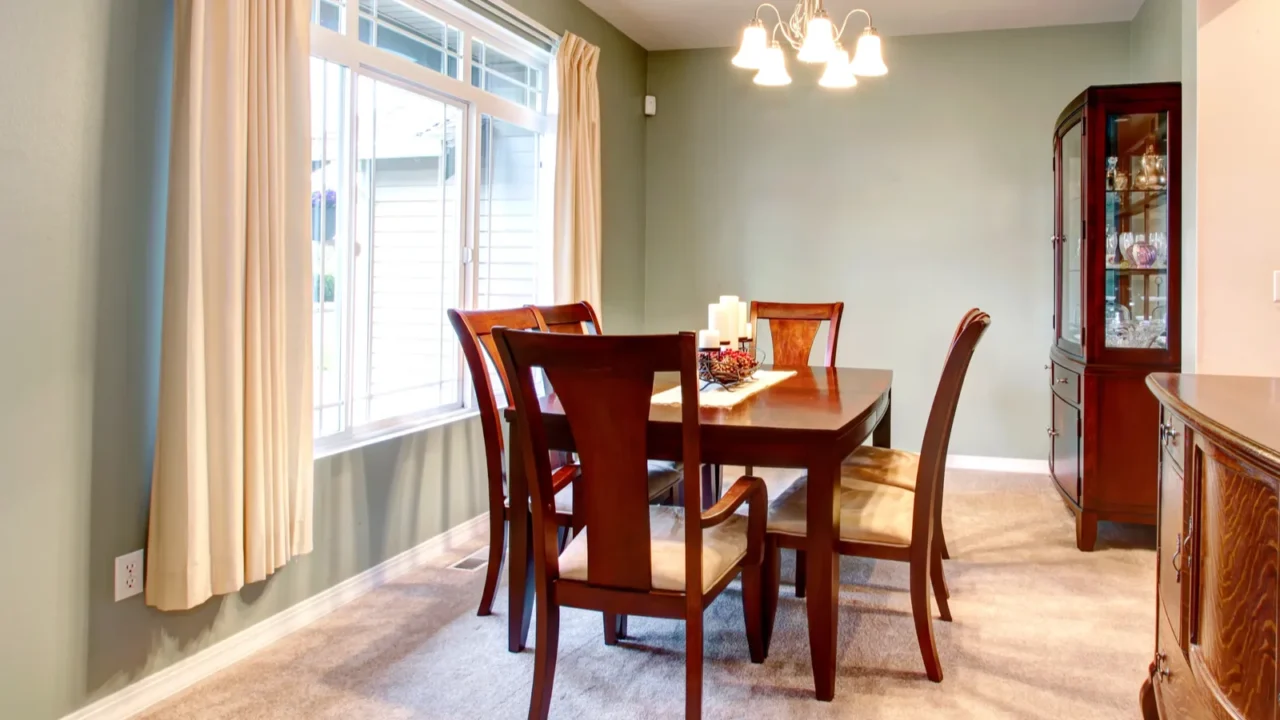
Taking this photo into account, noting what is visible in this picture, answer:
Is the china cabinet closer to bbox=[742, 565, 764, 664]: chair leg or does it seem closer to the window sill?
bbox=[742, 565, 764, 664]: chair leg

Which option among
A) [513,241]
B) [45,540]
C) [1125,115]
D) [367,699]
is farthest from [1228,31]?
[45,540]

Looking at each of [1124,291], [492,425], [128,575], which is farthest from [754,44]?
[128,575]

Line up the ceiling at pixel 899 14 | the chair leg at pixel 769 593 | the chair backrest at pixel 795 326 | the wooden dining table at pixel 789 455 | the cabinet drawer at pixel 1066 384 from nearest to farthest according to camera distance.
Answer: the wooden dining table at pixel 789 455 → the chair leg at pixel 769 593 → the cabinet drawer at pixel 1066 384 → the chair backrest at pixel 795 326 → the ceiling at pixel 899 14

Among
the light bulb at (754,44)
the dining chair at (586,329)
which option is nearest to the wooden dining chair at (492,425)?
the dining chair at (586,329)

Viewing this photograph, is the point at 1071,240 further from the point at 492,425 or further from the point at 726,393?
the point at 492,425

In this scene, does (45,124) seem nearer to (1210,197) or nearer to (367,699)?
(367,699)

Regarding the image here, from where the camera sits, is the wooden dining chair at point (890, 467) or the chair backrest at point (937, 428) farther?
the wooden dining chair at point (890, 467)

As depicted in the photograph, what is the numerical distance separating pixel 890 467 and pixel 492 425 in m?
1.20

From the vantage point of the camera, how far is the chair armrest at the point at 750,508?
1.80 metres

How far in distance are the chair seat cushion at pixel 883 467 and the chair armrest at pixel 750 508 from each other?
1.97ft

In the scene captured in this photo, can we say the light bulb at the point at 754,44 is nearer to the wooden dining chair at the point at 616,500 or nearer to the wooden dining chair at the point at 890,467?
the wooden dining chair at the point at 890,467

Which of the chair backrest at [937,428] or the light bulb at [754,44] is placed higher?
the light bulb at [754,44]

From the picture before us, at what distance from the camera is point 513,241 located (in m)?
3.88

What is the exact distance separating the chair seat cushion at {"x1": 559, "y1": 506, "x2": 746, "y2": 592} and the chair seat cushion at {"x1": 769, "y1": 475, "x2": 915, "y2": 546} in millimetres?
142
